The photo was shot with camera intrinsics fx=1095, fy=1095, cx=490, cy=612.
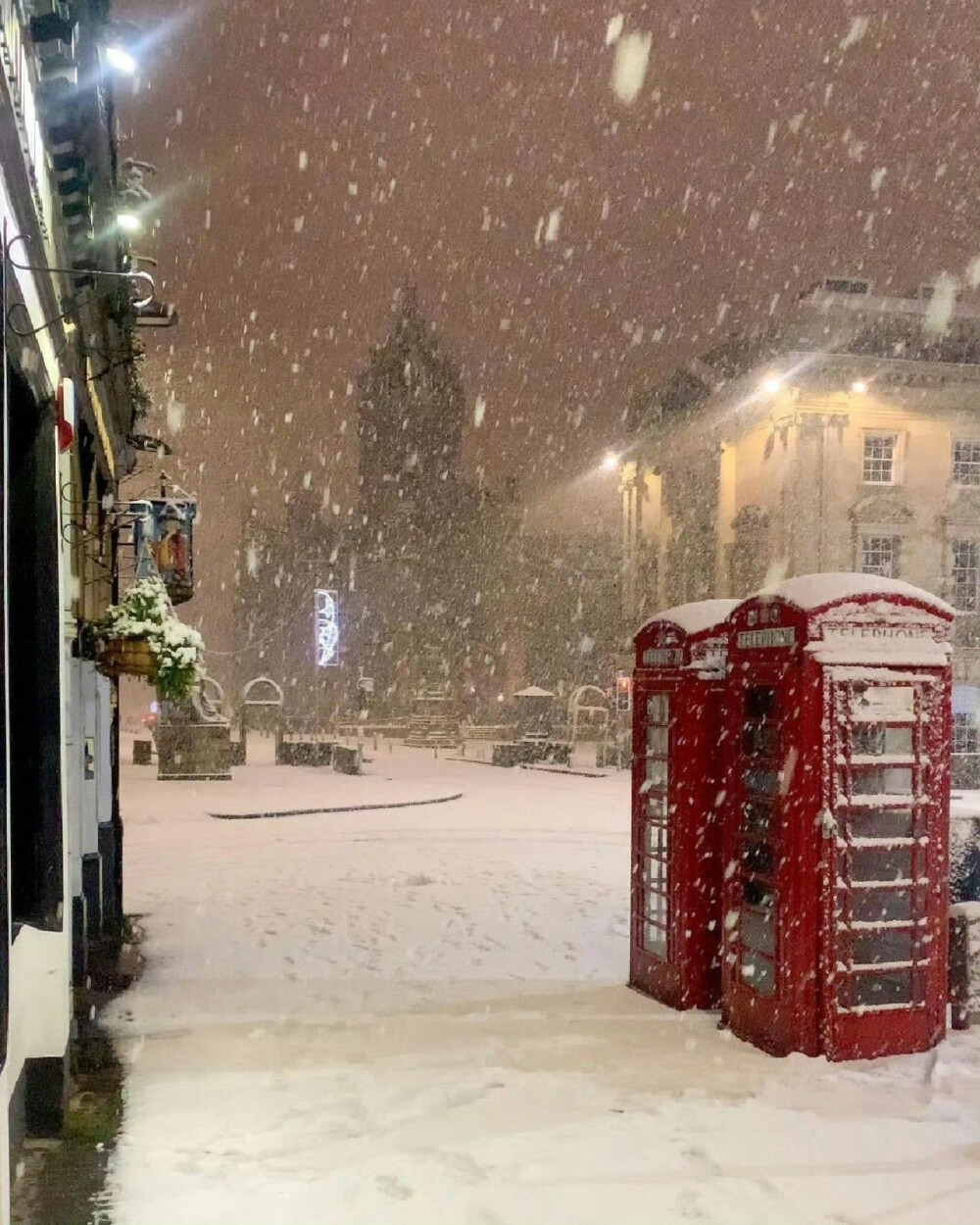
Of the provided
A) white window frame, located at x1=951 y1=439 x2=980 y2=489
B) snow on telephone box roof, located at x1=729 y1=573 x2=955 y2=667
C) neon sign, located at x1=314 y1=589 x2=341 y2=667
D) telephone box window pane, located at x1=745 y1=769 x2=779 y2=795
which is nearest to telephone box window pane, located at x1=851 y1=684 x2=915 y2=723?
snow on telephone box roof, located at x1=729 y1=573 x2=955 y2=667

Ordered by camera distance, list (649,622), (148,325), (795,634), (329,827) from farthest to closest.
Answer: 1. (329,827)
2. (148,325)
3. (649,622)
4. (795,634)

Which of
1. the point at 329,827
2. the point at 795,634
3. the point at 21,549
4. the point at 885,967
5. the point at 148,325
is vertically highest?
the point at 148,325

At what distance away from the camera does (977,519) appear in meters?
34.9

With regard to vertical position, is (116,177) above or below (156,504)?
above

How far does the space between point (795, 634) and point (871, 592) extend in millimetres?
476

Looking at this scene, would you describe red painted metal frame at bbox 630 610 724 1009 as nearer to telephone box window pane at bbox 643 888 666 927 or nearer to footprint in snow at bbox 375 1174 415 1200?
telephone box window pane at bbox 643 888 666 927

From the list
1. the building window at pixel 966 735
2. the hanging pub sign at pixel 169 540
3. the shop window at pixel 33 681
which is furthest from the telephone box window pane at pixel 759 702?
the building window at pixel 966 735

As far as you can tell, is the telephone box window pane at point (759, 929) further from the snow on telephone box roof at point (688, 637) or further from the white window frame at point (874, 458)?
the white window frame at point (874, 458)

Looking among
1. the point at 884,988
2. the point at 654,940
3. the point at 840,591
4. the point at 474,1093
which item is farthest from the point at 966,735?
the point at 474,1093

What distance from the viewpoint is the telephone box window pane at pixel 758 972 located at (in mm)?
6254

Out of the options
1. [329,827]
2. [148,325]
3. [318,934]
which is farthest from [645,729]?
[329,827]

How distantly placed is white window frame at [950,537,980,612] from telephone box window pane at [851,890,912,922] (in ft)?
101

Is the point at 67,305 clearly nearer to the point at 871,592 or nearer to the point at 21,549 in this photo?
the point at 21,549

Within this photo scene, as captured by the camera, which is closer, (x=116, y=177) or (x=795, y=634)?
(x=795, y=634)
